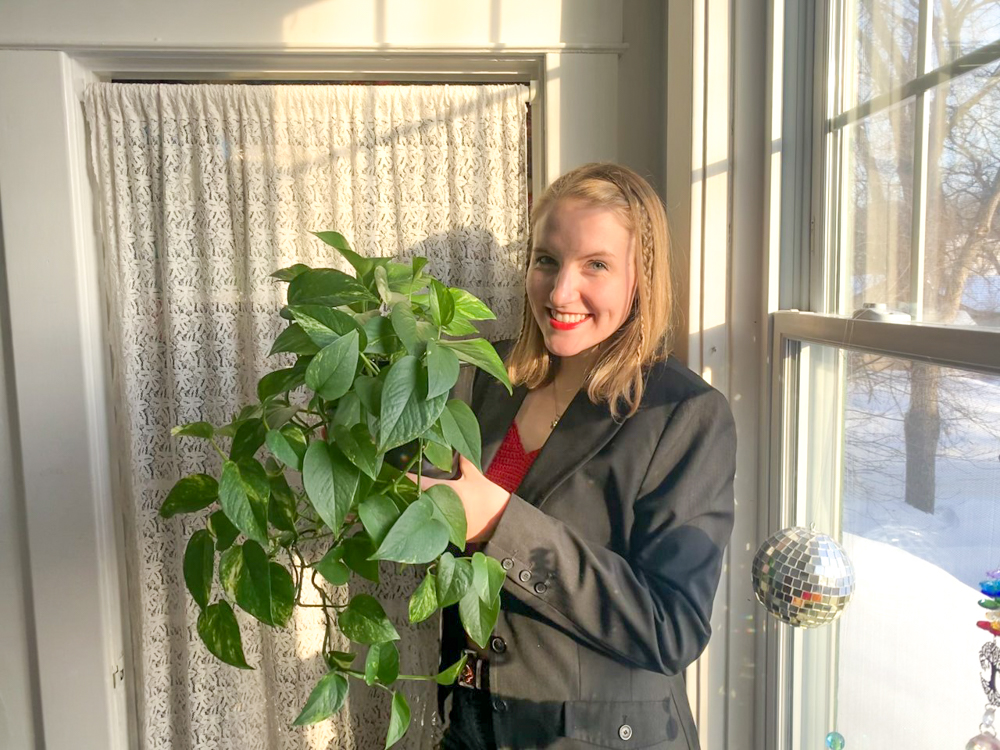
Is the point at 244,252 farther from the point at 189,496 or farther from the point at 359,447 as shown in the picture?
the point at 359,447

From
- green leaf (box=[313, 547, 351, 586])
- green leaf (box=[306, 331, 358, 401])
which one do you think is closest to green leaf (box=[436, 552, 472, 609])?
green leaf (box=[313, 547, 351, 586])

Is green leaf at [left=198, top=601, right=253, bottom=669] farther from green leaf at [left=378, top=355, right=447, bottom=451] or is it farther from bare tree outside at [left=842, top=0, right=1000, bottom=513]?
bare tree outside at [left=842, top=0, right=1000, bottom=513]

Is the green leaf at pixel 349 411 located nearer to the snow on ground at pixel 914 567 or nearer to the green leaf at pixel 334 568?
the green leaf at pixel 334 568

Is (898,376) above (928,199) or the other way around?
the other way around

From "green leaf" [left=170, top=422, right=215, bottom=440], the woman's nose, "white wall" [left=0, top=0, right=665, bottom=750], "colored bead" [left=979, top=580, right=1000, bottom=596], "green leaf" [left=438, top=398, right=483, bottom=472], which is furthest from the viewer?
"white wall" [left=0, top=0, right=665, bottom=750]

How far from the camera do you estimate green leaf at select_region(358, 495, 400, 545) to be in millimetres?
674

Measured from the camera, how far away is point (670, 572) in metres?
0.84

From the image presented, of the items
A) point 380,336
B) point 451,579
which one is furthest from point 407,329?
point 451,579

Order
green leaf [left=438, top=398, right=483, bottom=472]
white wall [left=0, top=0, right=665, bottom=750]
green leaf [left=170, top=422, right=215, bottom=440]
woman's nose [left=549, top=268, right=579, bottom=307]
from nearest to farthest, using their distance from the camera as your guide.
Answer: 1. green leaf [left=438, top=398, right=483, bottom=472]
2. green leaf [left=170, top=422, right=215, bottom=440]
3. woman's nose [left=549, top=268, right=579, bottom=307]
4. white wall [left=0, top=0, right=665, bottom=750]

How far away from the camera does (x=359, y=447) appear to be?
666 mm

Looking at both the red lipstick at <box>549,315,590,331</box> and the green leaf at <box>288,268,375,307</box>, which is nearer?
the green leaf at <box>288,268,375,307</box>

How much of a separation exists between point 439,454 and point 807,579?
1.29 ft

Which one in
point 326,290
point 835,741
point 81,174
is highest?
point 81,174

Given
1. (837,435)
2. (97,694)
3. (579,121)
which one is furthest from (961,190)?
(97,694)
